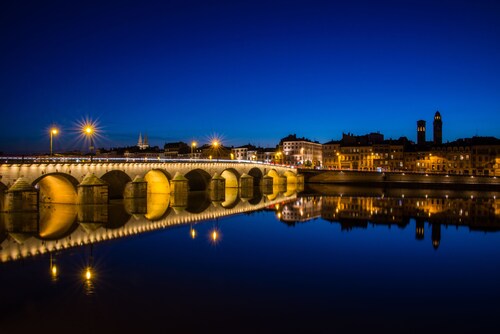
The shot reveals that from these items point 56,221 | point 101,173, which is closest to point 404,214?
point 101,173

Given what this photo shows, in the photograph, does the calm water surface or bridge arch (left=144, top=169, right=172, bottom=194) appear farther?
bridge arch (left=144, top=169, right=172, bottom=194)

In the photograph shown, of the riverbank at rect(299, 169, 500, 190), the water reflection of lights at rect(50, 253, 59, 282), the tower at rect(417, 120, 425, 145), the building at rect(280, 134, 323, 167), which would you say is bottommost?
the water reflection of lights at rect(50, 253, 59, 282)

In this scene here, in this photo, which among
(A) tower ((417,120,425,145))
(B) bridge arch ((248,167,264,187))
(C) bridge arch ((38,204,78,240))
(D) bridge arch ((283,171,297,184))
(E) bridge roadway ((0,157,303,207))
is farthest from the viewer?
(A) tower ((417,120,425,145))

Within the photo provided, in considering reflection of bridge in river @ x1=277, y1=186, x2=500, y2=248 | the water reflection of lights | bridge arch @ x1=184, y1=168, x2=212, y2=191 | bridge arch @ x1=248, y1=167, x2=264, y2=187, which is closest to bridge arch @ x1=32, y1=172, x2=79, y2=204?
reflection of bridge in river @ x1=277, y1=186, x2=500, y2=248

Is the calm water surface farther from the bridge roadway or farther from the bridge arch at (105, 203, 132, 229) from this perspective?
the bridge roadway

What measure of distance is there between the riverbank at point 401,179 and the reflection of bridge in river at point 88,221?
4177 cm

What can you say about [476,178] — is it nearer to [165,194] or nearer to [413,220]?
[413,220]

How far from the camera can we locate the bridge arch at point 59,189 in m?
37.4

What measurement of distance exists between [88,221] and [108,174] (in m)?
22.9

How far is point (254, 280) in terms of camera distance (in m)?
15.7

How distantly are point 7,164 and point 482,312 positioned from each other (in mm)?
30666

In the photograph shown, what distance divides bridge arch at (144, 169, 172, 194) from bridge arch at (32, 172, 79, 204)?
1357 cm

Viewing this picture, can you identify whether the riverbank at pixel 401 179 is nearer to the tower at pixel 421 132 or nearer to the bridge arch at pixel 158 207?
the bridge arch at pixel 158 207

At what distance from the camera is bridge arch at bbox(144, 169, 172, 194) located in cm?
5153
